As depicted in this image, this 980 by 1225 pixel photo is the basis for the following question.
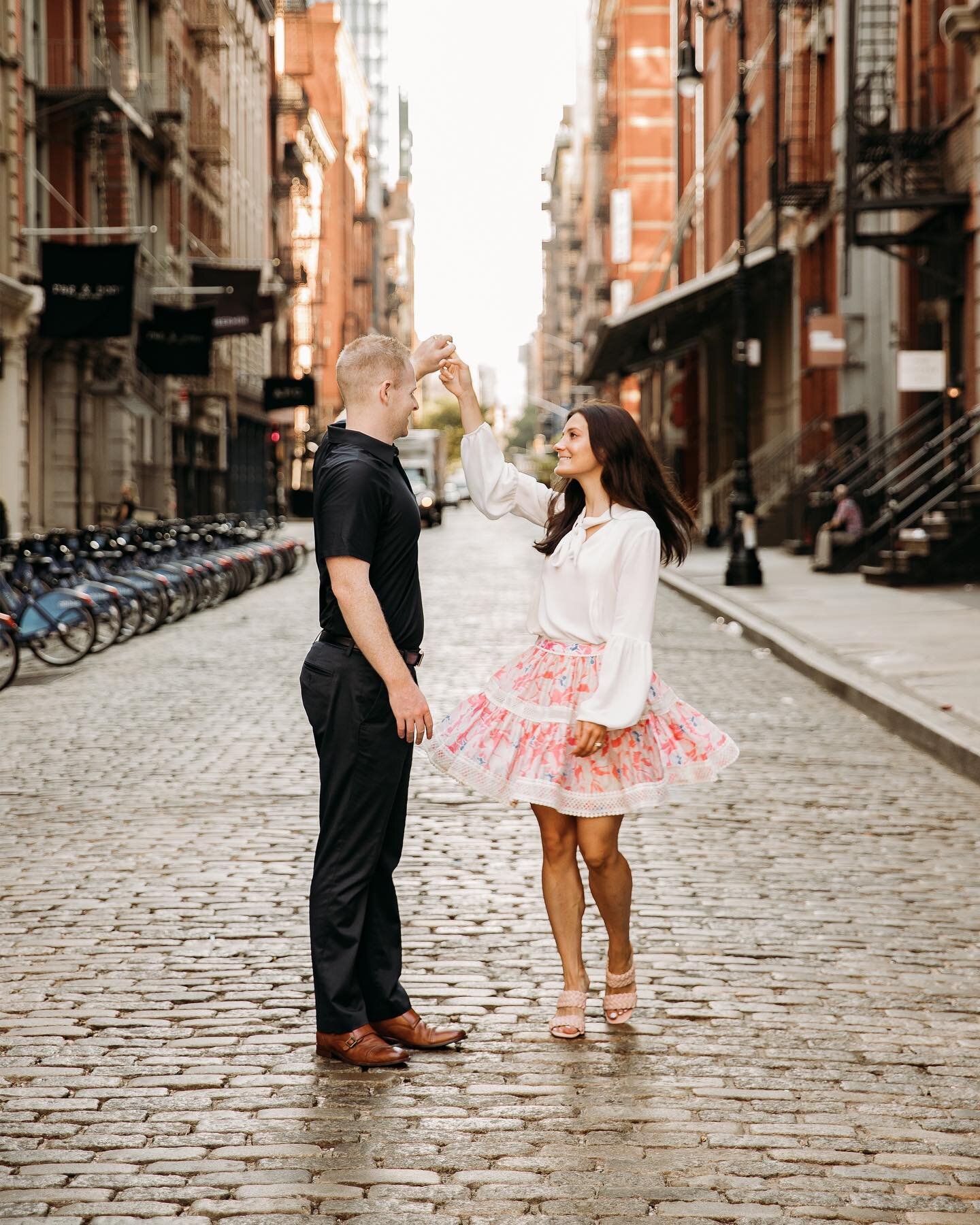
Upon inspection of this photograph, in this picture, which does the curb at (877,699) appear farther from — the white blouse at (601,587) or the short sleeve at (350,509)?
the short sleeve at (350,509)

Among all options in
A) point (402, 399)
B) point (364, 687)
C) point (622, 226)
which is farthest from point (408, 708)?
point (622, 226)

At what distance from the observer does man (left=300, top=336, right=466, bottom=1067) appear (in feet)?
15.9

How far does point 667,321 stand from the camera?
42.7 metres

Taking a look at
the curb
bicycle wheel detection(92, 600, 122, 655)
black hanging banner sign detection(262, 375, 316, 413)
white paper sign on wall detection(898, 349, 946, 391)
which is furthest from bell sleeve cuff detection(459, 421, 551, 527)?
black hanging banner sign detection(262, 375, 316, 413)

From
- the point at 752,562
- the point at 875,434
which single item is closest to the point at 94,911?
the point at 752,562

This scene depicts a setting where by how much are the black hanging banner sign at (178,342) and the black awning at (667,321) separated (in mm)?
8956

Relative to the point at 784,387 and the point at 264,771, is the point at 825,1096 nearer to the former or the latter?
the point at 264,771

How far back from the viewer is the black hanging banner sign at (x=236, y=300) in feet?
136

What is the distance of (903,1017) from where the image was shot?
565 centimetres

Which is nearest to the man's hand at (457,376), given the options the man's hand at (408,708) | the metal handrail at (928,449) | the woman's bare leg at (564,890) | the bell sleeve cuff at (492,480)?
the bell sleeve cuff at (492,480)

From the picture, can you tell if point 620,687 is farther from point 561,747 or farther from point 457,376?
point 457,376

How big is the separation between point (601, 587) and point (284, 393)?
184 ft

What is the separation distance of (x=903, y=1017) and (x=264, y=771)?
5.59 meters

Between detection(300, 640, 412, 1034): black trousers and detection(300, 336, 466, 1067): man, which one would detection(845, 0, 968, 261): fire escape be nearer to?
detection(300, 336, 466, 1067): man
